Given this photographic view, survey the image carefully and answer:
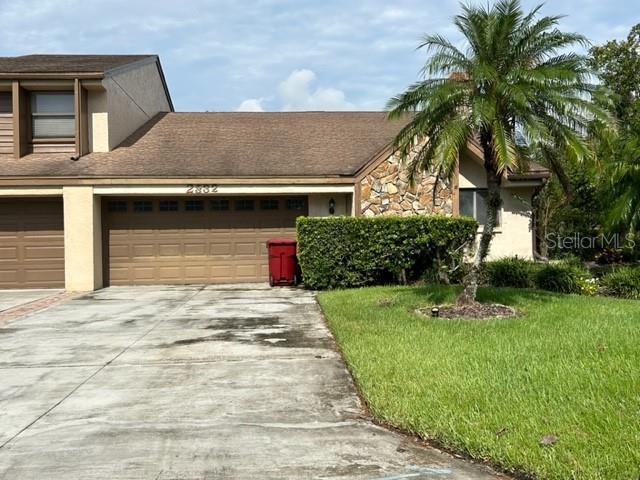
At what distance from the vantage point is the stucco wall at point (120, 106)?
16.7 metres

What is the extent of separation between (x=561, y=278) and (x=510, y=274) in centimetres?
126

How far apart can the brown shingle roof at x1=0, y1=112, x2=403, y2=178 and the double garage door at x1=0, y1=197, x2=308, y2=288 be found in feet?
3.30

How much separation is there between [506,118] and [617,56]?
21876mm

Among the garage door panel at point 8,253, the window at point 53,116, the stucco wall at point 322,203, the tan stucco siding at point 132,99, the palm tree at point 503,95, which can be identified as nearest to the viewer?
the palm tree at point 503,95

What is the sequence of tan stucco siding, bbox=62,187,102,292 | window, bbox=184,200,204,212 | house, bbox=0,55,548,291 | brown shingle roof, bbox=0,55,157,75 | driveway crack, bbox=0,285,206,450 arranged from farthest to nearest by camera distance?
1. window, bbox=184,200,204,212
2. brown shingle roof, bbox=0,55,157,75
3. house, bbox=0,55,548,291
4. tan stucco siding, bbox=62,187,102,292
5. driveway crack, bbox=0,285,206,450

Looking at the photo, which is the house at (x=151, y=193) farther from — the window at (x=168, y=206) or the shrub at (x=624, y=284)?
the shrub at (x=624, y=284)

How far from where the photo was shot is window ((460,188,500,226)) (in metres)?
16.2

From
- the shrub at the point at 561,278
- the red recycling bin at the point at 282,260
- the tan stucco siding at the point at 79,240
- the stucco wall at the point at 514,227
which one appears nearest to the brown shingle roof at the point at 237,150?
the tan stucco siding at the point at 79,240

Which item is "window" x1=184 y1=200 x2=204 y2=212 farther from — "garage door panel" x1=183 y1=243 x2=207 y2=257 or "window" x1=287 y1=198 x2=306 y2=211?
"window" x1=287 y1=198 x2=306 y2=211

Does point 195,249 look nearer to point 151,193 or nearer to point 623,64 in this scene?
point 151,193

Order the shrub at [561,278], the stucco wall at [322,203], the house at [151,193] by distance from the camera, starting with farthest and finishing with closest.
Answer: the stucco wall at [322,203] → the house at [151,193] → the shrub at [561,278]

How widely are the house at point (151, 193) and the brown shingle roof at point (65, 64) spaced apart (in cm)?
6

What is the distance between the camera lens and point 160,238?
53.2ft

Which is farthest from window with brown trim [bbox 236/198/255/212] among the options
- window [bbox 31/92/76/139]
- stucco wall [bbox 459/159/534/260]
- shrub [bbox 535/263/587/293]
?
shrub [bbox 535/263/587/293]
